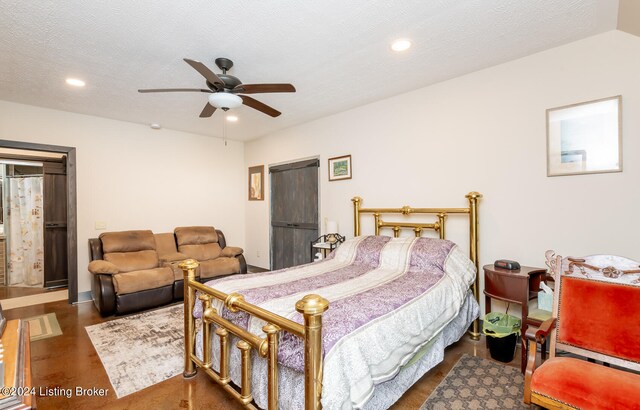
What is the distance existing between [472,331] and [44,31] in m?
4.49

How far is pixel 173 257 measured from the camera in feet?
14.9

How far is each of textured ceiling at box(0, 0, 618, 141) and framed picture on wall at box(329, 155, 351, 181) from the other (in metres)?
0.99

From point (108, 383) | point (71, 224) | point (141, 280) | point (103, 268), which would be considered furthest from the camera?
point (71, 224)

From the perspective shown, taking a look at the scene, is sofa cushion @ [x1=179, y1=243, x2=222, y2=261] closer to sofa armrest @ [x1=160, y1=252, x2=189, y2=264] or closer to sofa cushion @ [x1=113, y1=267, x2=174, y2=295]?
sofa armrest @ [x1=160, y1=252, x2=189, y2=264]

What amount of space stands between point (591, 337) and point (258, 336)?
198 centimetres

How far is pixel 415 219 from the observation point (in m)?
3.50

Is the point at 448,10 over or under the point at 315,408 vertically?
over

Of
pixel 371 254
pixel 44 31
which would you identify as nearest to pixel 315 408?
pixel 371 254

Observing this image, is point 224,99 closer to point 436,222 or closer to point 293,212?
point 436,222

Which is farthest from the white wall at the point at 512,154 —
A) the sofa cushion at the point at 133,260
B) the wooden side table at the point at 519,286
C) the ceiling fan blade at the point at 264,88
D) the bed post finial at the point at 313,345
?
the sofa cushion at the point at 133,260

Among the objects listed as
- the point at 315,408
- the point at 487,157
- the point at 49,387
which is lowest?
the point at 49,387

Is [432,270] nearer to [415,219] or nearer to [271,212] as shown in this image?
[415,219]

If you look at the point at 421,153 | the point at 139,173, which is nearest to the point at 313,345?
the point at 421,153

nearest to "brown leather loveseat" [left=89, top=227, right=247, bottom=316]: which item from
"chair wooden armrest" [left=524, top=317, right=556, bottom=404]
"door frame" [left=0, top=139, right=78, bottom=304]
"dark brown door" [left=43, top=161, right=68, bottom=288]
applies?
"door frame" [left=0, top=139, right=78, bottom=304]
